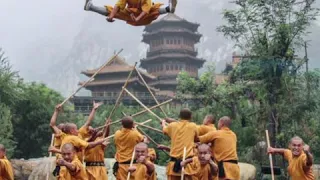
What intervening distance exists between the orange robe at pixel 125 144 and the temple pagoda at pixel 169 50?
39.6 m

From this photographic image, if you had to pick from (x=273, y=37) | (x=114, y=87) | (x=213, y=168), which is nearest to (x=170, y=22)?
(x=114, y=87)

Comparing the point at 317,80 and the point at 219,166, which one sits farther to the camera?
the point at 317,80

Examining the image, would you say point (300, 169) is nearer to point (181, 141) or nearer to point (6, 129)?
point (181, 141)

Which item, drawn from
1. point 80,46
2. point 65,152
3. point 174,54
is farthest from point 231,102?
point 80,46

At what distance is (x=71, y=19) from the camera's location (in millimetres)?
198375

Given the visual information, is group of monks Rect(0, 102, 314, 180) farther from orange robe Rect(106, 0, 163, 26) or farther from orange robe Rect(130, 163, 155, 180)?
orange robe Rect(106, 0, 163, 26)

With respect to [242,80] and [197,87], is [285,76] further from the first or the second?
[197,87]

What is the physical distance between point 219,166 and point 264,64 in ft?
35.9

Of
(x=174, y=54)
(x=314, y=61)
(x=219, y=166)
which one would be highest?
(x=314, y=61)

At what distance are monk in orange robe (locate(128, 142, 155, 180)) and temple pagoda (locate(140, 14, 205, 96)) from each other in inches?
1606

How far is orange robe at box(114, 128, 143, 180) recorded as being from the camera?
9.36 meters

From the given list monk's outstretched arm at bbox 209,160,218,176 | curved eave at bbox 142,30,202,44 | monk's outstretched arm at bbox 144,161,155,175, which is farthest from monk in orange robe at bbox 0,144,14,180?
curved eave at bbox 142,30,202,44

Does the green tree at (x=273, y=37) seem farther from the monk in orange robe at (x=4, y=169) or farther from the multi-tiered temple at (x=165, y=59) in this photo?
the multi-tiered temple at (x=165, y=59)

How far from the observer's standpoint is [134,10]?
895 cm
